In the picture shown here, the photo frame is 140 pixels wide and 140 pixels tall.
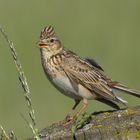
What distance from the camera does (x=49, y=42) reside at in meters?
9.48

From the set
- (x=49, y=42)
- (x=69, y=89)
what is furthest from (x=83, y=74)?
(x=49, y=42)

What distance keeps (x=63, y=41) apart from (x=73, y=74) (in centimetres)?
741

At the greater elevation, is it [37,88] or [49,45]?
[49,45]

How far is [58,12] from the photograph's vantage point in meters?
18.6


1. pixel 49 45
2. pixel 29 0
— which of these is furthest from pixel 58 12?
pixel 49 45

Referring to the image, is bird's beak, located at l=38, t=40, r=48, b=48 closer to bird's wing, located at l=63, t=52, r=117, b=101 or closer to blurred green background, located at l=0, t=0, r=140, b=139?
bird's wing, located at l=63, t=52, r=117, b=101

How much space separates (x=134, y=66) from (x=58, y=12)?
3.73m

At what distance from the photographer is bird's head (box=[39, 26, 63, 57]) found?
9.37 metres

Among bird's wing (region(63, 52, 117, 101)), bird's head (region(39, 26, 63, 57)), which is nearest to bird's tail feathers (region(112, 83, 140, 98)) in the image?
bird's wing (region(63, 52, 117, 101))

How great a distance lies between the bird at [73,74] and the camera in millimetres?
9203

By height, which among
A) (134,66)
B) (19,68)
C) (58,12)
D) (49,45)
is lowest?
(134,66)

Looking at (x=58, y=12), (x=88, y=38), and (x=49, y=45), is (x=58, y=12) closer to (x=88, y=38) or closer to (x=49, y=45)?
(x=88, y=38)

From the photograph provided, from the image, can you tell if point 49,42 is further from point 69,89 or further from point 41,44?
point 69,89

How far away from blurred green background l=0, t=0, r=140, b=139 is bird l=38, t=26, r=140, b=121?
11.1 feet
